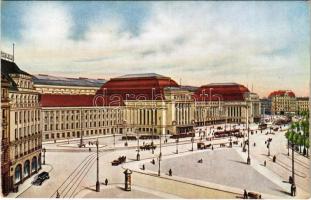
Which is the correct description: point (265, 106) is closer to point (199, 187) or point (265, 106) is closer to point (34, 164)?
point (199, 187)

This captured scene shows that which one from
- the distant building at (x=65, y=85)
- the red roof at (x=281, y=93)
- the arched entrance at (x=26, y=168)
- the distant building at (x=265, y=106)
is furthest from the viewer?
the distant building at (x=265, y=106)

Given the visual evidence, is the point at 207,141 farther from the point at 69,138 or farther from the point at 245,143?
the point at 69,138

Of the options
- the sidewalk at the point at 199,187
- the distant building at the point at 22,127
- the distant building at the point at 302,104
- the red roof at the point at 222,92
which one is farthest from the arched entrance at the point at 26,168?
the distant building at the point at 302,104

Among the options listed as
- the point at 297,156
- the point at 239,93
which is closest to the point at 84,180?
the point at 239,93

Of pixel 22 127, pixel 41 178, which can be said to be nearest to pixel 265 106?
pixel 41 178

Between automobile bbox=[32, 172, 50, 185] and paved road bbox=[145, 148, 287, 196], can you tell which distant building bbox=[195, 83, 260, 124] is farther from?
automobile bbox=[32, 172, 50, 185]

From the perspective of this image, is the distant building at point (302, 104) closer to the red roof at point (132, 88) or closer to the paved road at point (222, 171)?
the paved road at point (222, 171)

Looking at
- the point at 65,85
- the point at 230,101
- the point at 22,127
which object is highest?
the point at 65,85
